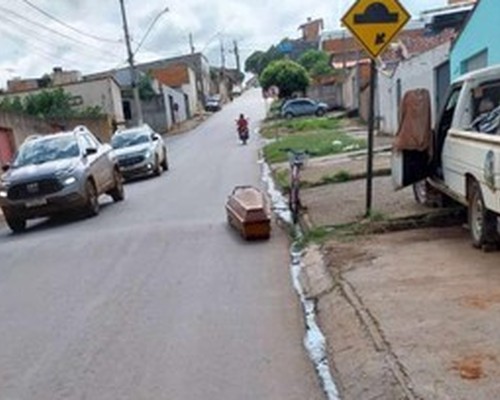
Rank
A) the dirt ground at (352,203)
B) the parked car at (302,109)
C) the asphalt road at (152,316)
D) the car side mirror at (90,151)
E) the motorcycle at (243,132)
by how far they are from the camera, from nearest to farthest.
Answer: the asphalt road at (152,316) → the dirt ground at (352,203) → the car side mirror at (90,151) → the motorcycle at (243,132) → the parked car at (302,109)

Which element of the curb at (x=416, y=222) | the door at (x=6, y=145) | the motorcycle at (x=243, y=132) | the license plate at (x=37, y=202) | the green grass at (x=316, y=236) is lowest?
the motorcycle at (x=243, y=132)

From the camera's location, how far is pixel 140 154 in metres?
25.9

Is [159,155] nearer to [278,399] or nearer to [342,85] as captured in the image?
[278,399]

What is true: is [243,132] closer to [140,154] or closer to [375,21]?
[140,154]

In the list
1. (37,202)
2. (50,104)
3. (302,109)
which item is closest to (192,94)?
(302,109)

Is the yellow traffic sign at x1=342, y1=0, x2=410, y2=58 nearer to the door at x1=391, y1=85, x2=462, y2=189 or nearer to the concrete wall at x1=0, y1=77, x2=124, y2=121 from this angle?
the door at x1=391, y1=85, x2=462, y2=189

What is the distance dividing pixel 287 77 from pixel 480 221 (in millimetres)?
61727

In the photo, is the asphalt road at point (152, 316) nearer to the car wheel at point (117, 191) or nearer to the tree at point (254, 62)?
the car wheel at point (117, 191)

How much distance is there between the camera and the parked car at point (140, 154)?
2569cm

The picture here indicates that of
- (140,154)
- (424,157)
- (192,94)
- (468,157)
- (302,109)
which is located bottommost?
(192,94)

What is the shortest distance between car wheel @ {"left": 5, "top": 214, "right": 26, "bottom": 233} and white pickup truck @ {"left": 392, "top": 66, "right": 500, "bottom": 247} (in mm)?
8457

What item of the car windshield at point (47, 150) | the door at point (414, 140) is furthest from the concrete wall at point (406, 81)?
the car windshield at point (47, 150)

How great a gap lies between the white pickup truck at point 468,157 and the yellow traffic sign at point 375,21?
4.27ft

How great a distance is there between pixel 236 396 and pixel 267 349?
3.32 feet
